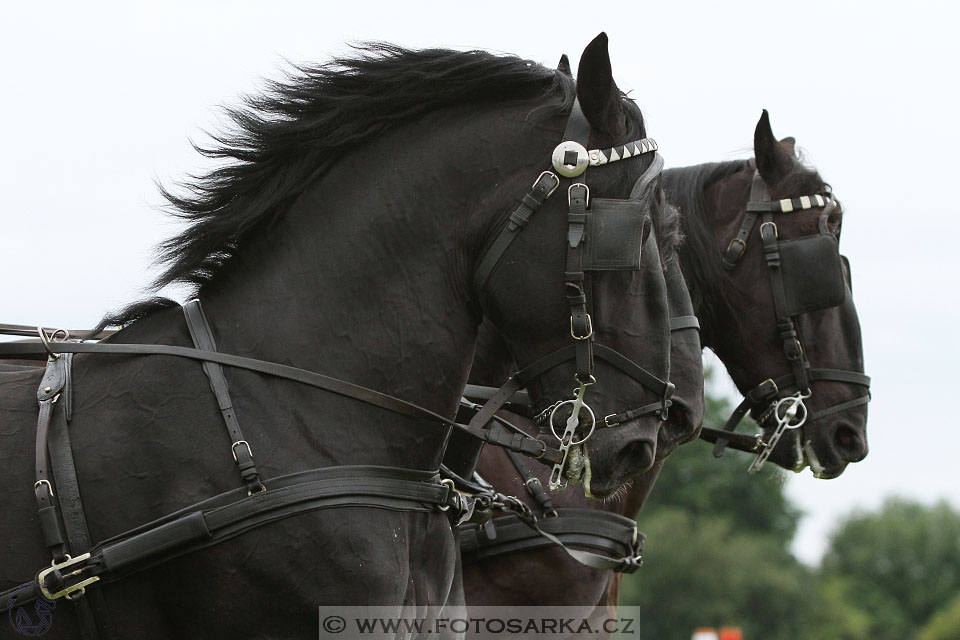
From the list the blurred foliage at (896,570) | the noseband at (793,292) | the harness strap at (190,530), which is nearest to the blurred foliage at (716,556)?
the blurred foliage at (896,570)

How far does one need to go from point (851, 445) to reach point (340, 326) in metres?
3.35

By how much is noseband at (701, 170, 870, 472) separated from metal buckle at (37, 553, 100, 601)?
12.0 feet


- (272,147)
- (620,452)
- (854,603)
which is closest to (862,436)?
(620,452)

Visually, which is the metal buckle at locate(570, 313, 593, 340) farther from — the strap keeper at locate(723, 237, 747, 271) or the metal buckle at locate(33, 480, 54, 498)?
the strap keeper at locate(723, 237, 747, 271)

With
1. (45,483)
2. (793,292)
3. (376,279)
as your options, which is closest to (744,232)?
(793,292)

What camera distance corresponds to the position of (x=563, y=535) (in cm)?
527

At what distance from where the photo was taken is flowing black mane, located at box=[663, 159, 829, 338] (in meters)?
5.85

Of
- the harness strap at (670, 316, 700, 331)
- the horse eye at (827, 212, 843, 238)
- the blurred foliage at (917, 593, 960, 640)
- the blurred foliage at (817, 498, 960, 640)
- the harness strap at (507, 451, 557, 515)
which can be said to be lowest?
the blurred foliage at (817, 498, 960, 640)

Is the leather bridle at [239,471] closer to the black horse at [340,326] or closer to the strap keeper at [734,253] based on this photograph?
the black horse at [340,326]

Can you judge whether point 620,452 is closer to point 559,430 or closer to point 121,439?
point 559,430

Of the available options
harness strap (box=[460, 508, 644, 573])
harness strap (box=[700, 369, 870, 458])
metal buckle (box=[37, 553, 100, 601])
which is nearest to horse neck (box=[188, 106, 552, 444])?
metal buckle (box=[37, 553, 100, 601])

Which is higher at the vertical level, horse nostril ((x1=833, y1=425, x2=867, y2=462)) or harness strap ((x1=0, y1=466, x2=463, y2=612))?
harness strap ((x1=0, y1=466, x2=463, y2=612))

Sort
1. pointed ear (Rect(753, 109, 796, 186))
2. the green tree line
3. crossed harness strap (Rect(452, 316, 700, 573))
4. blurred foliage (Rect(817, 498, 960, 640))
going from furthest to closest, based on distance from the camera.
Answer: blurred foliage (Rect(817, 498, 960, 640))
the green tree line
pointed ear (Rect(753, 109, 796, 186))
crossed harness strap (Rect(452, 316, 700, 573))

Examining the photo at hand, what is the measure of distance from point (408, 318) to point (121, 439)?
36.5 inches
